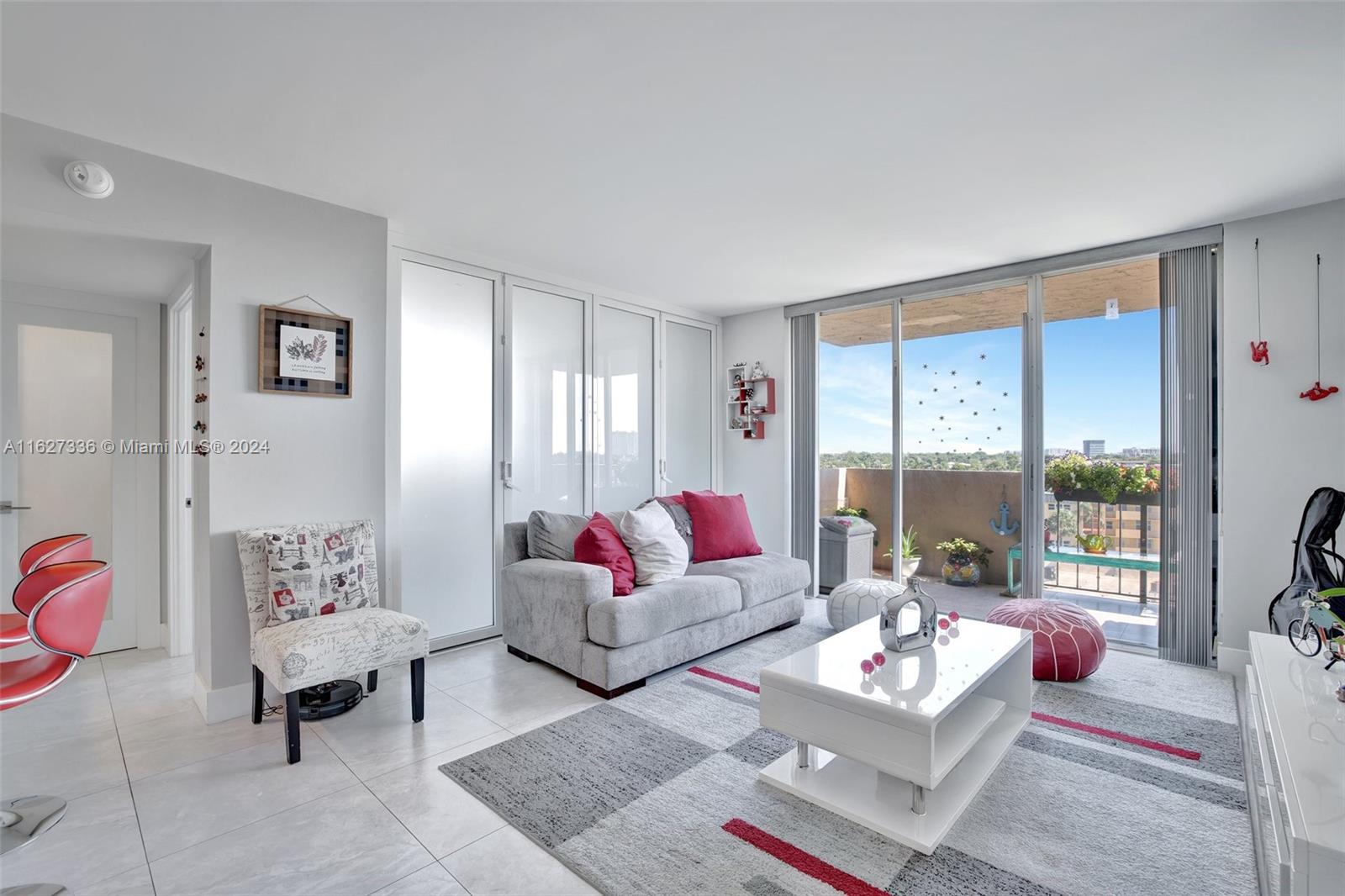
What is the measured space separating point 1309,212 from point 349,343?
16.2 ft

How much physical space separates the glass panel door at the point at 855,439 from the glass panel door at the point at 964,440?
164 millimetres

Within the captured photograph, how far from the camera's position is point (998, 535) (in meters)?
4.37

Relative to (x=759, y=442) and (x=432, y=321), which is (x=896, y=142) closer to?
(x=432, y=321)

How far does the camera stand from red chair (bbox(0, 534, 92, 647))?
2029 millimetres

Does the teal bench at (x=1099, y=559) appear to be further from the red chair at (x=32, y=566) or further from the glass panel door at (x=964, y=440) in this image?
the red chair at (x=32, y=566)

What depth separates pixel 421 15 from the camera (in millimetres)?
1788

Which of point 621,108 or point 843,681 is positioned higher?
point 621,108

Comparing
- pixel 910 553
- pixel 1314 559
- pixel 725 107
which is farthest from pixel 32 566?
pixel 1314 559

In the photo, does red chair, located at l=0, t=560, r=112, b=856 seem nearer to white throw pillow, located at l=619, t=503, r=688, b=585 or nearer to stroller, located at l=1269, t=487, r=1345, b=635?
white throw pillow, located at l=619, t=503, r=688, b=585

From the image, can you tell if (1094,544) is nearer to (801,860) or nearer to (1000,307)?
(1000,307)

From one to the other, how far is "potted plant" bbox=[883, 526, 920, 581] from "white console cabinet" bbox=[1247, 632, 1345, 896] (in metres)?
2.32

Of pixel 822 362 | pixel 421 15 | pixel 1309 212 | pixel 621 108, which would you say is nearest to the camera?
pixel 421 15

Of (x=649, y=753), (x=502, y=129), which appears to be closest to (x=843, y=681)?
(x=649, y=753)

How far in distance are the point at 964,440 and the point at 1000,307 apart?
0.96 m
